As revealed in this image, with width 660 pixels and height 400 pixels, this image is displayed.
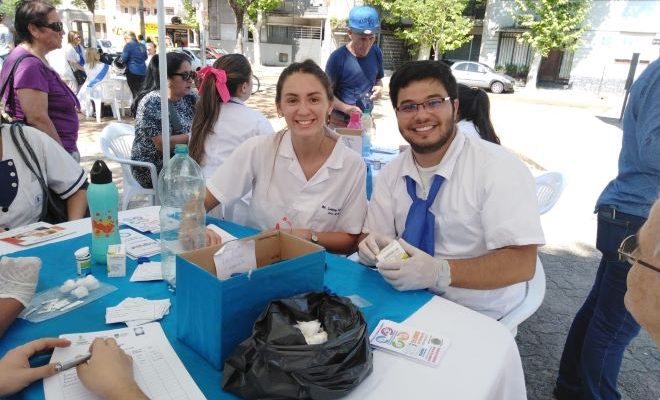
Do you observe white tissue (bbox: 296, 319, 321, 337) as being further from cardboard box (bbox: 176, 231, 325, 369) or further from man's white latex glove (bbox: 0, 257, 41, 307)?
man's white latex glove (bbox: 0, 257, 41, 307)

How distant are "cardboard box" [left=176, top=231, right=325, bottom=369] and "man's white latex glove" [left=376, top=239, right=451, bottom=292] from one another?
356mm

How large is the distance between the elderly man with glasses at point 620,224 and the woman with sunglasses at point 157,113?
128 inches

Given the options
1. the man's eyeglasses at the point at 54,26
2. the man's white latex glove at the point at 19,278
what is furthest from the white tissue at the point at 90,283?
the man's eyeglasses at the point at 54,26

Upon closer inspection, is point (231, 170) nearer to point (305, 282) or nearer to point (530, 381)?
point (305, 282)

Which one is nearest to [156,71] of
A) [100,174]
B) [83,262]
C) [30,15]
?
[30,15]

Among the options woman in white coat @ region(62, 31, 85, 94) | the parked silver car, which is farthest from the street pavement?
the parked silver car

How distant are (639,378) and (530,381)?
2.22 feet

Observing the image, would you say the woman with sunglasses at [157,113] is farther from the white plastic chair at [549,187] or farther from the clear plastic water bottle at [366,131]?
the white plastic chair at [549,187]

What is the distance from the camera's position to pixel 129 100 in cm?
960

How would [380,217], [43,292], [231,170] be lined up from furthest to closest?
[231,170] < [380,217] < [43,292]

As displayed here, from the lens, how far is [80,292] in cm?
143

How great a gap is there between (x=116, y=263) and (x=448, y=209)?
1268 millimetres

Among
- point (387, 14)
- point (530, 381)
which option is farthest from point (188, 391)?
point (387, 14)

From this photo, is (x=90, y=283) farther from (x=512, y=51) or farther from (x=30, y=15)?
(x=512, y=51)
